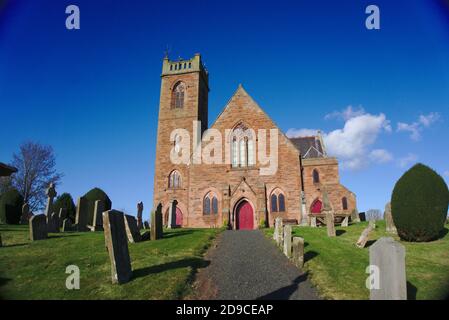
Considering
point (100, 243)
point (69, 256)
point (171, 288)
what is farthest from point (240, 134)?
point (171, 288)

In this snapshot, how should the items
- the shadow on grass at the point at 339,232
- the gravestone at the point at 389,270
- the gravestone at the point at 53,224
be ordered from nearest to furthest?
the gravestone at the point at 389,270 → the shadow on grass at the point at 339,232 → the gravestone at the point at 53,224

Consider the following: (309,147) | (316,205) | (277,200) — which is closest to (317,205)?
(316,205)

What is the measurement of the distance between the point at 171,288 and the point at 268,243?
28.1 feet

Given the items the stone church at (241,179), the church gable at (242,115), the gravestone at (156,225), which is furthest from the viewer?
the church gable at (242,115)

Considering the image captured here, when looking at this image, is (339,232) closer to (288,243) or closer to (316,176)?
(288,243)

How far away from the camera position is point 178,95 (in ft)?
124

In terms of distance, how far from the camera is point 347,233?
704 inches

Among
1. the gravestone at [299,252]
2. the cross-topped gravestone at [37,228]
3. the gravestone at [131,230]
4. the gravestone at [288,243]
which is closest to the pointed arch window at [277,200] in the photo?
the gravestone at [288,243]

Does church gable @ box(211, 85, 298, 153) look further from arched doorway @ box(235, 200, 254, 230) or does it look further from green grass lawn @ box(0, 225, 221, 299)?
green grass lawn @ box(0, 225, 221, 299)

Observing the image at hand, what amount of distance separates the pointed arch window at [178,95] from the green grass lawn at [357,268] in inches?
1039

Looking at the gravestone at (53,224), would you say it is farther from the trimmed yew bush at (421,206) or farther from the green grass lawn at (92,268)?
the trimmed yew bush at (421,206)

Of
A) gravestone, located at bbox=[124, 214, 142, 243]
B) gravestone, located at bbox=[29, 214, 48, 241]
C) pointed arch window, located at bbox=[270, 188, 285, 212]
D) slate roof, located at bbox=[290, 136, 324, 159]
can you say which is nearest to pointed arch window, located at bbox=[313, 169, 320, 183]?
slate roof, located at bbox=[290, 136, 324, 159]

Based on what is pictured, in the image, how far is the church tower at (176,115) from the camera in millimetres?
33781

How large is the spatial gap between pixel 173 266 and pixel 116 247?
219 cm
